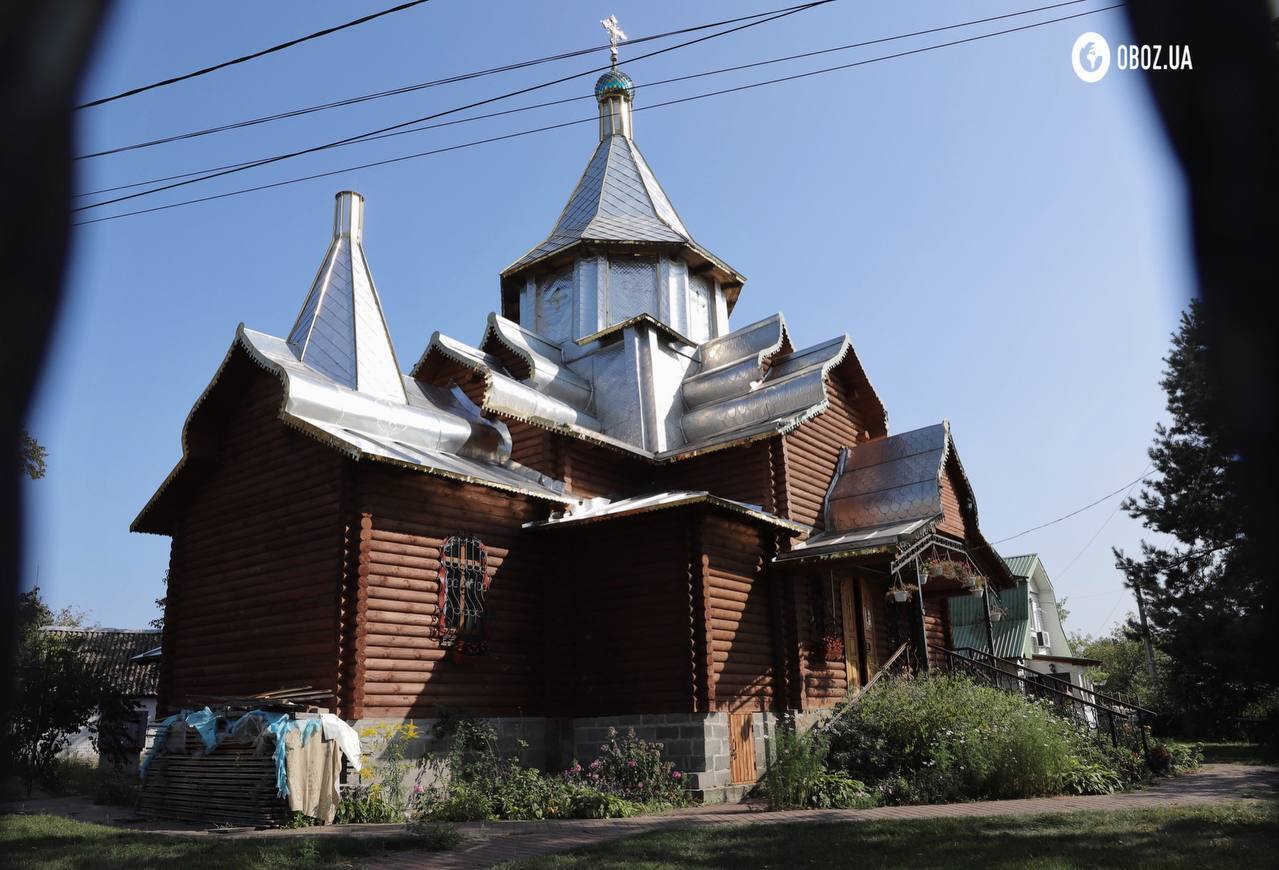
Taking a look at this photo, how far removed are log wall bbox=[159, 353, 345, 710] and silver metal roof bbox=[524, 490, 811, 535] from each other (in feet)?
11.2

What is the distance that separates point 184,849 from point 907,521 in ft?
41.1

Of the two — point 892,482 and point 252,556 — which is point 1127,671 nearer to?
point 892,482

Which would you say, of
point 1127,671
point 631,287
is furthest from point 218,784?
point 1127,671

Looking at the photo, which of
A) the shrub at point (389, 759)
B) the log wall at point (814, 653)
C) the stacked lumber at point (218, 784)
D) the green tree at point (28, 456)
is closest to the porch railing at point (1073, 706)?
the log wall at point (814, 653)

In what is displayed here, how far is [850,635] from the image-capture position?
57.0 feet

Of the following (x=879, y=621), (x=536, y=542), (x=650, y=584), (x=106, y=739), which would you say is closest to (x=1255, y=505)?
(x=650, y=584)

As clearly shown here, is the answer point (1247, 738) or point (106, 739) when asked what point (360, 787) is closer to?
point (106, 739)

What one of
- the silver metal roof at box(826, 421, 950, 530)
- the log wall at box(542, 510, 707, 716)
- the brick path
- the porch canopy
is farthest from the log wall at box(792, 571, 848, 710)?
the brick path

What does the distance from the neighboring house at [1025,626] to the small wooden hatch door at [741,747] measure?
15824 mm

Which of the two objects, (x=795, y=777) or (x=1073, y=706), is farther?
(x=1073, y=706)

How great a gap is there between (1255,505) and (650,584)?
13.2 m

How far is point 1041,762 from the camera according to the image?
38.3 feet

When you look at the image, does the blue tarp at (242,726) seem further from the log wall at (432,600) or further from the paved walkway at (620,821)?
the log wall at (432,600)

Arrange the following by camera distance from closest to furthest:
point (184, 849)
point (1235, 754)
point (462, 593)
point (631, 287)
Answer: point (184, 849) < point (462, 593) < point (1235, 754) < point (631, 287)
